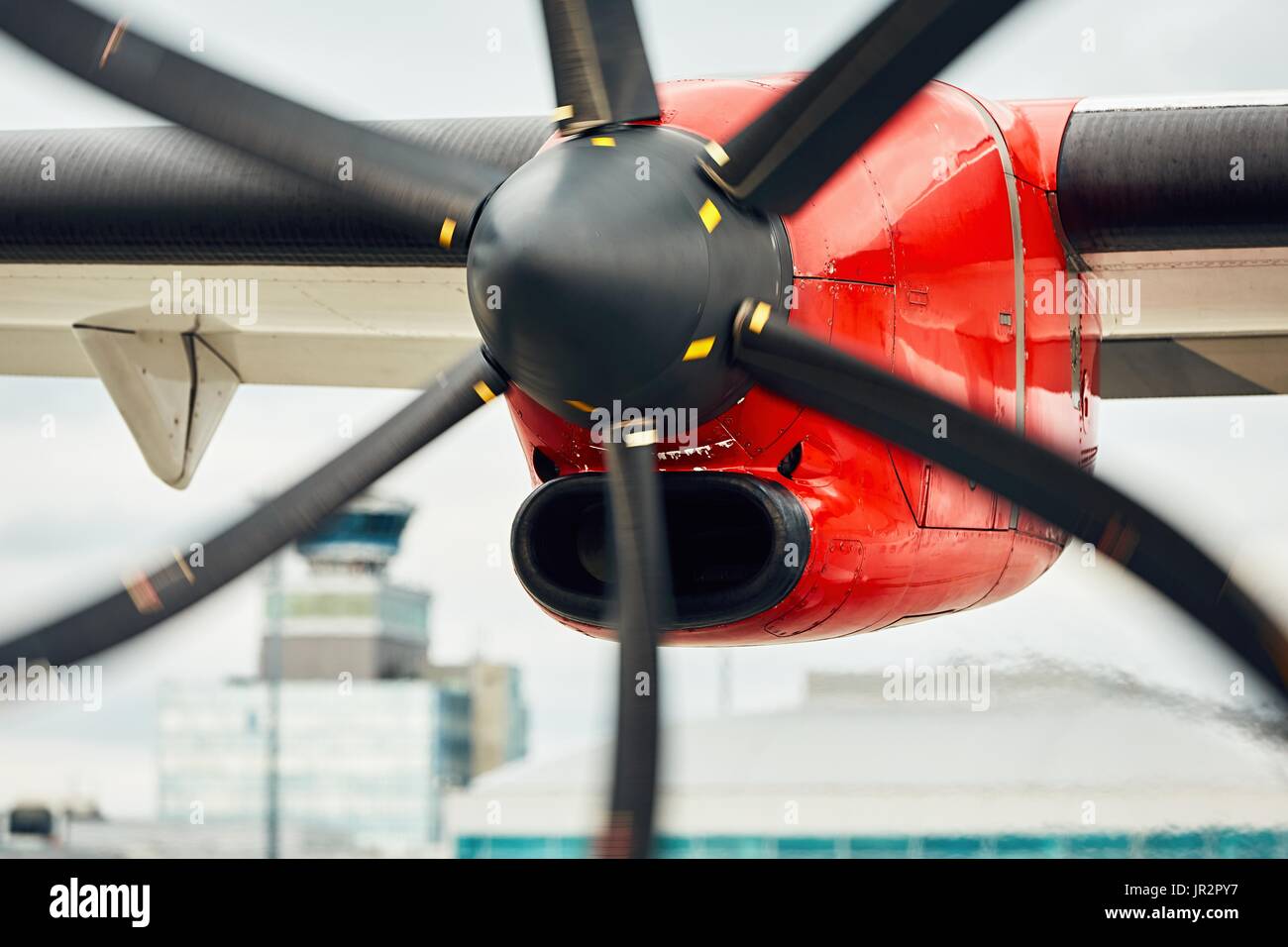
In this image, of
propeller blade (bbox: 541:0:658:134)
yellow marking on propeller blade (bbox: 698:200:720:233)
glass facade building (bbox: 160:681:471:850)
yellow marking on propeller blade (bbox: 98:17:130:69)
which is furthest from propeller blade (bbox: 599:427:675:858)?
glass facade building (bbox: 160:681:471:850)

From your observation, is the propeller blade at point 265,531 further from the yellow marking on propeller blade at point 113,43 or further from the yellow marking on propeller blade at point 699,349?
the yellow marking on propeller blade at point 113,43

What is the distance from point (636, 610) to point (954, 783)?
9.40 m

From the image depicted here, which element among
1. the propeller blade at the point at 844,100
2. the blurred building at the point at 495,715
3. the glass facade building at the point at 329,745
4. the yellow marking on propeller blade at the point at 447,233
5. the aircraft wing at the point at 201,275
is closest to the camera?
the propeller blade at the point at 844,100

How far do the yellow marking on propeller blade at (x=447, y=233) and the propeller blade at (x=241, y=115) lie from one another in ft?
0.27

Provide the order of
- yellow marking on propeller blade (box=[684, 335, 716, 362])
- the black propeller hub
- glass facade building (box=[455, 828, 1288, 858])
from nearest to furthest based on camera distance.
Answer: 1. the black propeller hub
2. yellow marking on propeller blade (box=[684, 335, 716, 362])
3. glass facade building (box=[455, 828, 1288, 858])

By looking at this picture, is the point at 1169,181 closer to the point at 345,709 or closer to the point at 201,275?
the point at 201,275

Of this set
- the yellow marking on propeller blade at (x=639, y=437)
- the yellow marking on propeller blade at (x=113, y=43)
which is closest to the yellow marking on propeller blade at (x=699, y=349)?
the yellow marking on propeller blade at (x=639, y=437)

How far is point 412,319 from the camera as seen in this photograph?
28.7ft

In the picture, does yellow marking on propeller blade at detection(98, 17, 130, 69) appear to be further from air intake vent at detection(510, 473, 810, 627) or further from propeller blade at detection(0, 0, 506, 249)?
air intake vent at detection(510, 473, 810, 627)

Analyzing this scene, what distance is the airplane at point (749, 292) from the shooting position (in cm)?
450

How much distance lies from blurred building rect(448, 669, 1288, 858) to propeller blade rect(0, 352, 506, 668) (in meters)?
1.12

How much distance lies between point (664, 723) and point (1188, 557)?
61.4 inches

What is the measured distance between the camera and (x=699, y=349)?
15.0 ft

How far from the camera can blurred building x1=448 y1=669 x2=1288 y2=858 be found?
8.46 metres
